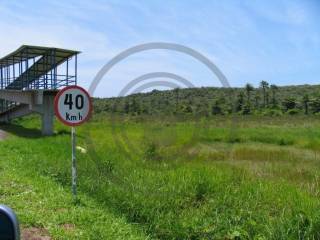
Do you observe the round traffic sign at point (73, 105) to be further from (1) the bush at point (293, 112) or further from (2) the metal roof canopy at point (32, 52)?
(1) the bush at point (293, 112)

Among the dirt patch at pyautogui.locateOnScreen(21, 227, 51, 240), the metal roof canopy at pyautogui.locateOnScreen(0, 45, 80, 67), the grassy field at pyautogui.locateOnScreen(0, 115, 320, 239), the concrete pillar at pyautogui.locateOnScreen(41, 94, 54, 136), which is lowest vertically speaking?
the dirt patch at pyautogui.locateOnScreen(21, 227, 51, 240)

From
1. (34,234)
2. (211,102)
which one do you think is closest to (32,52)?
(34,234)

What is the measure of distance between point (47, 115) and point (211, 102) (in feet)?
144

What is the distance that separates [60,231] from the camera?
6.18m

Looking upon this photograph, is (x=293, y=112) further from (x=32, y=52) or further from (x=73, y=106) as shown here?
(x=73, y=106)

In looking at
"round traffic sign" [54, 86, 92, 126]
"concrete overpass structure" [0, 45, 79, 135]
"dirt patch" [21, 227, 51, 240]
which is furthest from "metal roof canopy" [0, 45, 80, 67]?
"dirt patch" [21, 227, 51, 240]

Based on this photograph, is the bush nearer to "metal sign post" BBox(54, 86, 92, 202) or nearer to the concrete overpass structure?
the concrete overpass structure

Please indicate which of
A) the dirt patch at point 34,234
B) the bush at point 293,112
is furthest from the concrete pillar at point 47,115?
the bush at point 293,112

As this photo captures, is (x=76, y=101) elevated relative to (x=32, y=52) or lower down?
lower down

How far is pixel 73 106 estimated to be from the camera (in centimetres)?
874

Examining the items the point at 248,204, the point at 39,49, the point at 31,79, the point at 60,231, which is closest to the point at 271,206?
the point at 248,204

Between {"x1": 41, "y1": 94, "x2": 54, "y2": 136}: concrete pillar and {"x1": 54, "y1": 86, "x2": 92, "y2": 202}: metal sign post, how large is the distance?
17.9 m

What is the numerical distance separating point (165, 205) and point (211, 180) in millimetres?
1605

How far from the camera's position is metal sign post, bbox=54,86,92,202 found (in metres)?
8.55
